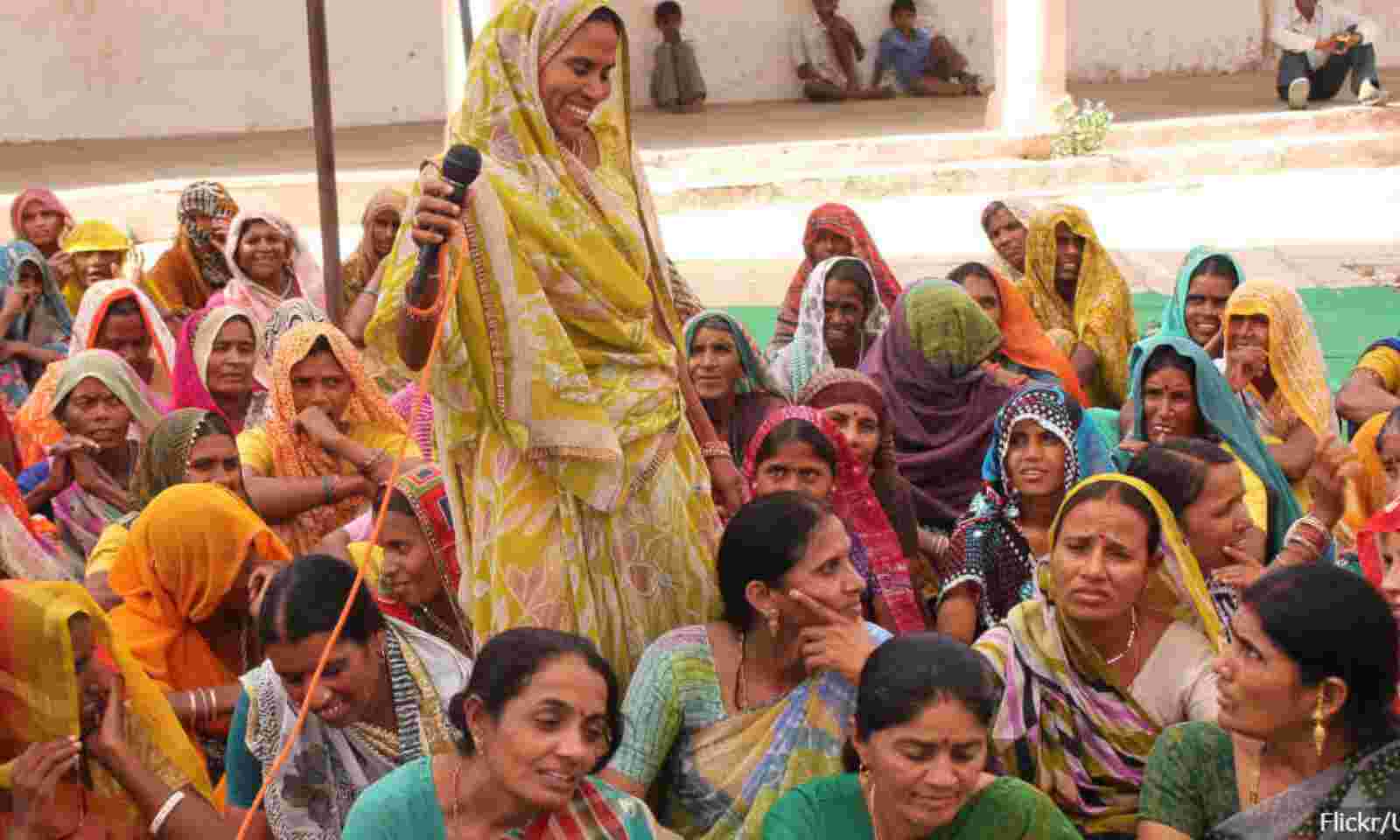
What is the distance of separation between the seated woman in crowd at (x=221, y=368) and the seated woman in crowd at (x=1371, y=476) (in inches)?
114

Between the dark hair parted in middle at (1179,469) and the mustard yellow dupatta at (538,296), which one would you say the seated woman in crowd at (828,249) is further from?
the mustard yellow dupatta at (538,296)

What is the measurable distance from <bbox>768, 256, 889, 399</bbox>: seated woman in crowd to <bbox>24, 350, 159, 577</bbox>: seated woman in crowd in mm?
1818

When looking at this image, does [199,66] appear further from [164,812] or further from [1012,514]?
[164,812]

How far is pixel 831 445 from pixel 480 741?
1.65 meters

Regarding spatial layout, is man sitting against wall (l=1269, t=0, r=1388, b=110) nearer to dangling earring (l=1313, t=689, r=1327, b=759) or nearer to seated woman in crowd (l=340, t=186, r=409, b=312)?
seated woman in crowd (l=340, t=186, r=409, b=312)

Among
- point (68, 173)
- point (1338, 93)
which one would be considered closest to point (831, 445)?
point (68, 173)

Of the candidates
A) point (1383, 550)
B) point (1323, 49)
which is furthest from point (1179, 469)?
point (1323, 49)

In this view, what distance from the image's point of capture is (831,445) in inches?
172

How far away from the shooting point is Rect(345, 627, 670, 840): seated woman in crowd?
9.20ft

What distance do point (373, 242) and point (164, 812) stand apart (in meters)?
3.86

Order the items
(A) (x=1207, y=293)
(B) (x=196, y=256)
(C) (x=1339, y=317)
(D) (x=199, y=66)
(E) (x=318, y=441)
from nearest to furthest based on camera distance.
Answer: (E) (x=318, y=441), (A) (x=1207, y=293), (B) (x=196, y=256), (C) (x=1339, y=317), (D) (x=199, y=66)

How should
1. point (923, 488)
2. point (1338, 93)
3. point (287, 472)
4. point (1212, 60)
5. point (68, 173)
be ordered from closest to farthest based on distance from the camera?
point (287, 472), point (923, 488), point (68, 173), point (1338, 93), point (1212, 60)

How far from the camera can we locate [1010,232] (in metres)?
7.18

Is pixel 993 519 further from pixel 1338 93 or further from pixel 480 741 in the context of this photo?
pixel 1338 93
